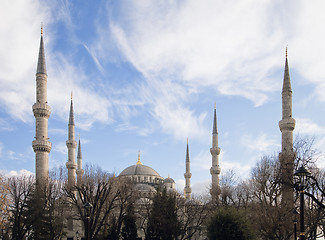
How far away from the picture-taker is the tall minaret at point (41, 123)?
3803 centimetres

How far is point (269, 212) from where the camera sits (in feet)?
85.6

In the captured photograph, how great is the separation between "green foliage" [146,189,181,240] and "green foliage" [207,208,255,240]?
39.0 ft

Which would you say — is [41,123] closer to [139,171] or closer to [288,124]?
[288,124]

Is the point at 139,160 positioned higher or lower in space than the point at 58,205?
higher

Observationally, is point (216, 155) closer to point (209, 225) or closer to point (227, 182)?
point (227, 182)

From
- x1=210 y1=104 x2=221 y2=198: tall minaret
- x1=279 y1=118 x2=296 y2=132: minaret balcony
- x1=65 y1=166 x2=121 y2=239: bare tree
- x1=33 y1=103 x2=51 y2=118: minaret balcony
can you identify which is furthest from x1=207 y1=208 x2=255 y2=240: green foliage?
x1=210 y1=104 x2=221 y2=198: tall minaret

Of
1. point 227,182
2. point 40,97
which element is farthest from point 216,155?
point 40,97

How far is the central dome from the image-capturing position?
8368cm

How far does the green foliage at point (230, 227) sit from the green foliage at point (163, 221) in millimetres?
11874

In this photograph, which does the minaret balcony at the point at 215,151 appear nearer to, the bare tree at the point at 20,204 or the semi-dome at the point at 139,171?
the bare tree at the point at 20,204

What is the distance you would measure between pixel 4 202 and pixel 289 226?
2164 cm

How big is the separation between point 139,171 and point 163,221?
53039 mm

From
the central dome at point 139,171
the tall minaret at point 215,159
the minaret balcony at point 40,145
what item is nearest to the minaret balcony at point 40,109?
the minaret balcony at point 40,145

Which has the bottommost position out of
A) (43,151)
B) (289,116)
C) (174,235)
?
(174,235)
